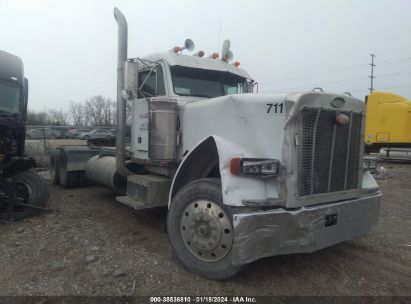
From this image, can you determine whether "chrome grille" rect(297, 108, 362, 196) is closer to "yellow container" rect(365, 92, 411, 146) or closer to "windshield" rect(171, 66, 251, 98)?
"windshield" rect(171, 66, 251, 98)

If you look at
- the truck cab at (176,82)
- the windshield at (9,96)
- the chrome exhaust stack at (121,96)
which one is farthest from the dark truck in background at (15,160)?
the truck cab at (176,82)

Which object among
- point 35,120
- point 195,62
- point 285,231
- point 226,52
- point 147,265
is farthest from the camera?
point 35,120

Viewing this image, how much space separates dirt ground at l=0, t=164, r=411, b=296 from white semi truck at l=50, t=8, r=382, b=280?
0.36 meters

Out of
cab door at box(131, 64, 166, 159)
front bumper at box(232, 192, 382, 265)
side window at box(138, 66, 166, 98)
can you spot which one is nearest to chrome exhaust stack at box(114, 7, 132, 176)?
cab door at box(131, 64, 166, 159)

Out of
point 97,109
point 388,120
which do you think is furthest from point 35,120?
point 388,120

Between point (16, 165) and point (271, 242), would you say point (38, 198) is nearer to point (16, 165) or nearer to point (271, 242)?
point (16, 165)

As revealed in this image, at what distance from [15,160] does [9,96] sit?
1449 mm

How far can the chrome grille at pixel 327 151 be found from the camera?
11.5ft

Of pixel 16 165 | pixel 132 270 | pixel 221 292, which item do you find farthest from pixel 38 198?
pixel 221 292

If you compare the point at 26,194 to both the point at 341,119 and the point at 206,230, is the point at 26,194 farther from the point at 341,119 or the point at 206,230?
the point at 341,119

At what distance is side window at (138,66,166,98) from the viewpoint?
528 cm

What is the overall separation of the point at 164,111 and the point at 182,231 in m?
1.77

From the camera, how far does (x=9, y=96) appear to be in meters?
6.88

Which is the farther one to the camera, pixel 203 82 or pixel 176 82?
pixel 203 82
